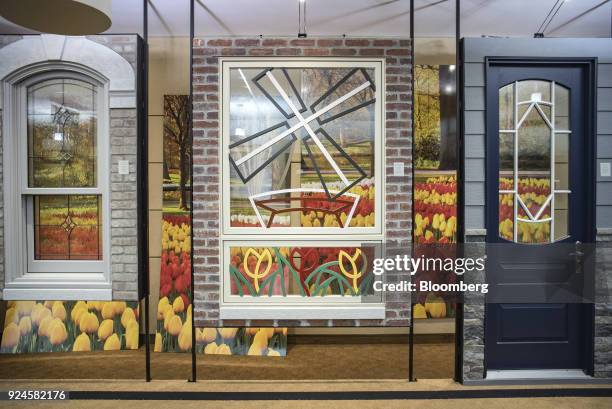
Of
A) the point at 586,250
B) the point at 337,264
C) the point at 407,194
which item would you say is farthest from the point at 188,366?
the point at 586,250

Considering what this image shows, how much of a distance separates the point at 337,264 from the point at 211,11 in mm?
2123

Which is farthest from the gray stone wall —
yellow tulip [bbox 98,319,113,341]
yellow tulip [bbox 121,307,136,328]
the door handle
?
the door handle

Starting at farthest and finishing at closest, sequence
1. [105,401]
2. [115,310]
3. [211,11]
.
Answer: [115,310]
[211,11]
[105,401]

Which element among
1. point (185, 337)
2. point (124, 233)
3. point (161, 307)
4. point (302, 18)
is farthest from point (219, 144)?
point (185, 337)

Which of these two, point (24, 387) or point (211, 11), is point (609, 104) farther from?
point (24, 387)

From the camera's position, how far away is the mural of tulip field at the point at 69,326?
375 centimetres

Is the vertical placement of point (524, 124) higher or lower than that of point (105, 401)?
higher

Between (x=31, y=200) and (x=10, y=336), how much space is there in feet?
3.93

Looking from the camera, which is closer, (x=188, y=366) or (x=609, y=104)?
(x=609, y=104)

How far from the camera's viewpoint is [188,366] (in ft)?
11.7

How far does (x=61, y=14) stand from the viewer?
1686mm

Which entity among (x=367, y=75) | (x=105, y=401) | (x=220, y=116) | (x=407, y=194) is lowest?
(x=105, y=401)

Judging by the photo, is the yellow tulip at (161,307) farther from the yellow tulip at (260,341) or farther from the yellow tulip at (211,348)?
the yellow tulip at (260,341)

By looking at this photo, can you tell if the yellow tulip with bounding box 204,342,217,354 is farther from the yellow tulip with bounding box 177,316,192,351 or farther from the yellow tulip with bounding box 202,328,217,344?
the yellow tulip with bounding box 177,316,192,351
